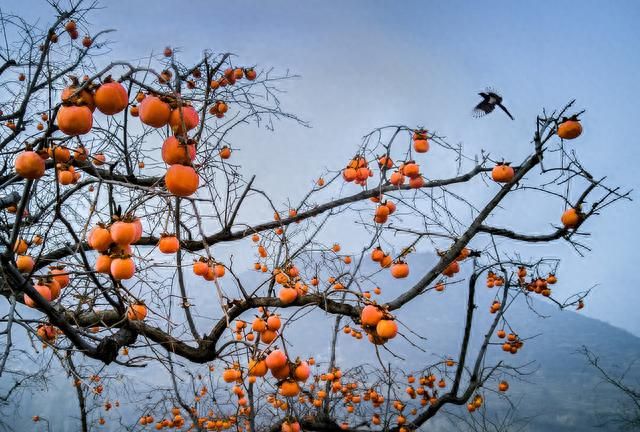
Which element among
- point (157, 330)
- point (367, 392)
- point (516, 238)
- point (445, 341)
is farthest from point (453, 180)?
point (445, 341)

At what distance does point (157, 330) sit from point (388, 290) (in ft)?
288

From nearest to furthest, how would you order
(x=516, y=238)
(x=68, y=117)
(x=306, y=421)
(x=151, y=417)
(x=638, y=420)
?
(x=68, y=117)
(x=516, y=238)
(x=306, y=421)
(x=151, y=417)
(x=638, y=420)

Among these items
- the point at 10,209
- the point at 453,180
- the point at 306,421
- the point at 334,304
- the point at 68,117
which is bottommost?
the point at 306,421

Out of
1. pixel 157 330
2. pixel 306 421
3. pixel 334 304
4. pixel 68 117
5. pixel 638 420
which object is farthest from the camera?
pixel 638 420

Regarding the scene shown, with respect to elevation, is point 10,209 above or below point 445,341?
below

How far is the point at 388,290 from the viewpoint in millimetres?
87125

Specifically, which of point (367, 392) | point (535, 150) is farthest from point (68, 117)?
point (367, 392)

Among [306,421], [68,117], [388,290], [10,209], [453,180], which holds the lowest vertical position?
[306,421]

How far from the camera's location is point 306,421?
15.3ft

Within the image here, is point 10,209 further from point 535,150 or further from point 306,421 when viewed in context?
point 535,150

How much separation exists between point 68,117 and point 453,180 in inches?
128

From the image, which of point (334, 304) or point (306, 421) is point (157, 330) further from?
point (306, 421)

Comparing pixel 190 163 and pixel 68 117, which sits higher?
pixel 68 117

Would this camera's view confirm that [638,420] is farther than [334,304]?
Yes
